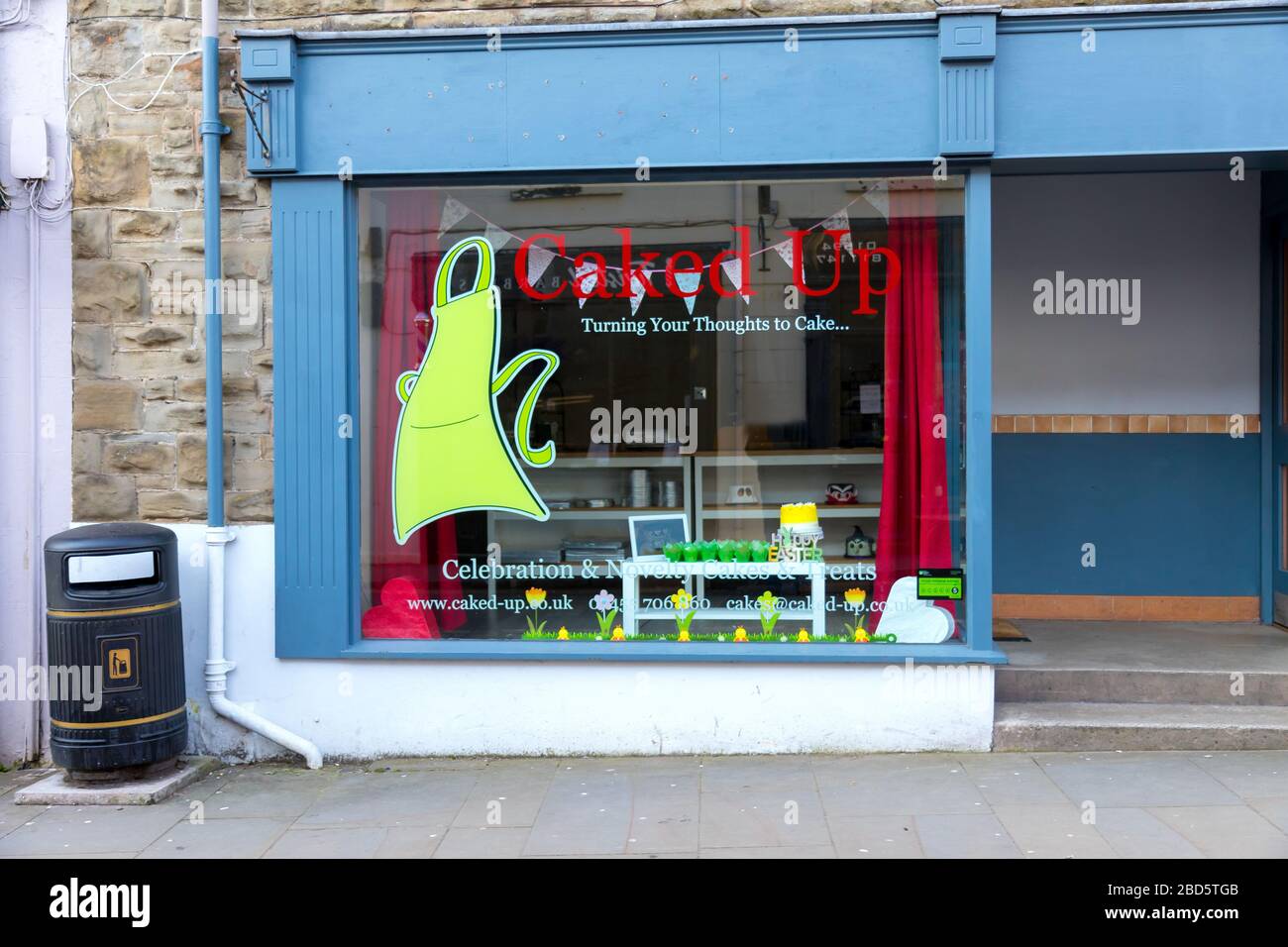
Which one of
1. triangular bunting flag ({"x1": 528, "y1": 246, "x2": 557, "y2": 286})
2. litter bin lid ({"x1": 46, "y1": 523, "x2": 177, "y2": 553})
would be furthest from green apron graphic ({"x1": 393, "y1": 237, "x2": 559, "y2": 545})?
litter bin lid ({"x1": 46, "y1": 523, "x2": 177, "y2": 553})

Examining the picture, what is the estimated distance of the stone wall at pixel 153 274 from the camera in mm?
6469

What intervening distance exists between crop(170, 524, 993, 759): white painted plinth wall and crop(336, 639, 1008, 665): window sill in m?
0.06

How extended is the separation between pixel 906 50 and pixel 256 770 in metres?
5.19

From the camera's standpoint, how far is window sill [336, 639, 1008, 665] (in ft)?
20.4

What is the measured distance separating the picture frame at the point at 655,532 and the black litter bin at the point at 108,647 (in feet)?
8.36

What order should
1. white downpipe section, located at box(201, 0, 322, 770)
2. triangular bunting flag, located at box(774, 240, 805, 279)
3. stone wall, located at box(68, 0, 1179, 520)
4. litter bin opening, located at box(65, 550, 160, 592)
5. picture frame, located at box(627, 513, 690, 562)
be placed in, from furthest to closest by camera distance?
picture frame, located at box(627, 513, 690, 562)
triangular bunting flag, located at box(774, 240, 805, 279)
stone wall, located at box(68, 0, 1179, 520)
white downpipe section, located at box(201, 0, 322, 770)
litter bin opening, located at box(65, 550, 160, 592)

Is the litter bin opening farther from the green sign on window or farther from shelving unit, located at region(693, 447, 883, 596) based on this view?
the green sign on window

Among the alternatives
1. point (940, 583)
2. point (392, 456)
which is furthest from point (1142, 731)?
point (392, 456)

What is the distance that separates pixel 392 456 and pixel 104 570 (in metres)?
1.63

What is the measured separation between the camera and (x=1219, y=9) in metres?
5.96

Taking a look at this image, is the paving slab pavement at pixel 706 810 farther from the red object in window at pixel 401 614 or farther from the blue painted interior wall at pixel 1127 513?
the blue painted interior wall at pixel 1127 513

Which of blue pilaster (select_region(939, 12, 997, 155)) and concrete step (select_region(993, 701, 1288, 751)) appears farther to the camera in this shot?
concrete step (select_region(993, 701, 1288, 751))

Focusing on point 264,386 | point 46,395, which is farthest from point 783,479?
point 46,395

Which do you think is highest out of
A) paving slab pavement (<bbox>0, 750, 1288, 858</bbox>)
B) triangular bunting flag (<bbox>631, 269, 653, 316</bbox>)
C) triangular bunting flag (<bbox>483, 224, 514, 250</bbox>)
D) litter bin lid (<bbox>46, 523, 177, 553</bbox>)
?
triangular bunting flag (<bbox>483, 224, 514, 250</bbox>)
